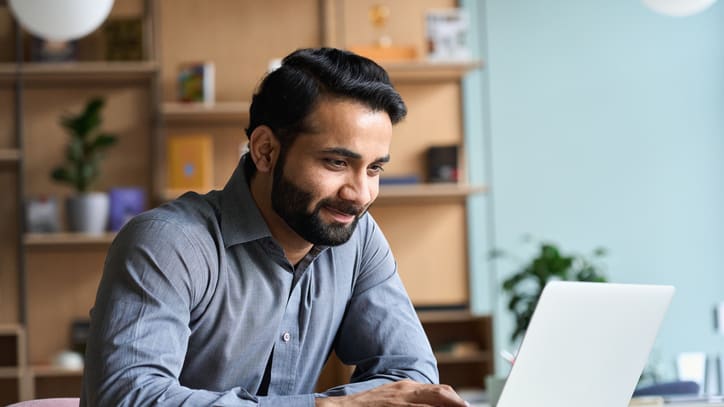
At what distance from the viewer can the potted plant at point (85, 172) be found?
14.7 feet

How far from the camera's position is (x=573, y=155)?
5016mm

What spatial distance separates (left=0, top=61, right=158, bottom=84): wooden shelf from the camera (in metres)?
4.57

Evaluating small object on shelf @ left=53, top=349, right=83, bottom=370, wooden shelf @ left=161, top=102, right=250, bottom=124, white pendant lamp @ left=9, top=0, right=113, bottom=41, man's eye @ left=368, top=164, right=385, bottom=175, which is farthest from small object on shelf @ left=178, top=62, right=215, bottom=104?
man's eye @ left=368, top=164, right=385, bottom=175

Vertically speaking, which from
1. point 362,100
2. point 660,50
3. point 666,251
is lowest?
point 666,251

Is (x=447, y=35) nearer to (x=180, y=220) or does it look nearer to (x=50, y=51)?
(x=50, y=51)

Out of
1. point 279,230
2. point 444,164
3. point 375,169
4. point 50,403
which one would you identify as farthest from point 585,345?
point 444,164

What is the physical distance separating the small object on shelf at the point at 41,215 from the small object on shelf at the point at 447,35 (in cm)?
181

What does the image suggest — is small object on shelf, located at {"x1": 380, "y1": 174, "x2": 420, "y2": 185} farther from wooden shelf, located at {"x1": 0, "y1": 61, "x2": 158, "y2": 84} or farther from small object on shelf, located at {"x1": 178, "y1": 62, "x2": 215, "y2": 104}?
wooden shelf, located at {"x1": 0, "y1": 61, "x2": 158, "y2": 84}

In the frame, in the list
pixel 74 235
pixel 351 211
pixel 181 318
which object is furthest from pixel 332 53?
pixel 74 235

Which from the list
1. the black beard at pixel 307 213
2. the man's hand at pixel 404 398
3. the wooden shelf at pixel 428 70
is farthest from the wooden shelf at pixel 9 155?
the man's hand at pixel 404 398

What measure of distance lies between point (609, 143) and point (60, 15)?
108 inches

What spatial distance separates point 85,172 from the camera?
4.50 m

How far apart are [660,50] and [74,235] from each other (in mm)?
2906

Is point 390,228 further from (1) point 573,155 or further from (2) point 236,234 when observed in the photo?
(2) point 236,234
